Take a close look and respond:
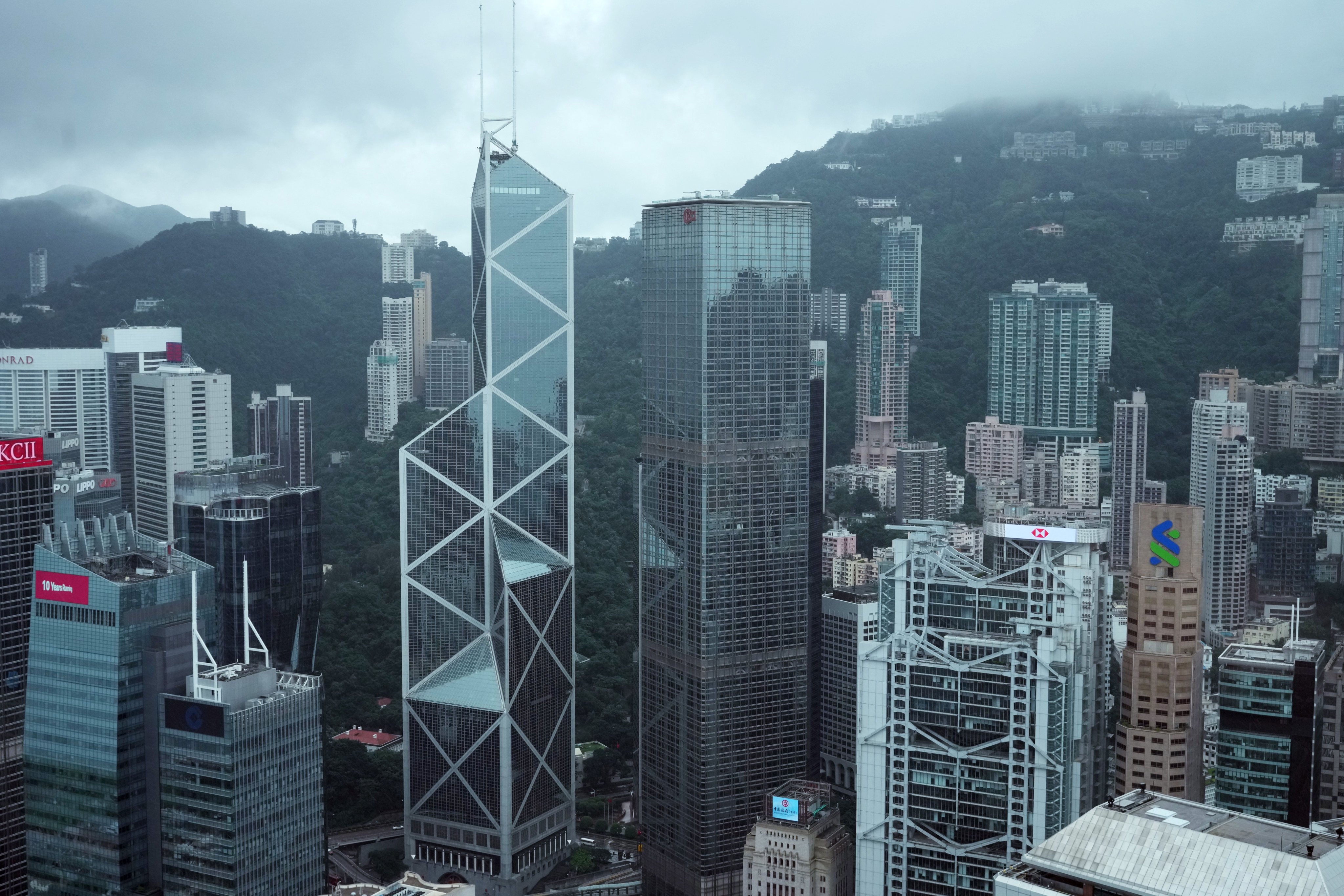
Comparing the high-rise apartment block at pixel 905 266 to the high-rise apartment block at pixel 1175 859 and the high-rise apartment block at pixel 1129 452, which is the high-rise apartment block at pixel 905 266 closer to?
the high-rise apartment block at pixel 1129 452

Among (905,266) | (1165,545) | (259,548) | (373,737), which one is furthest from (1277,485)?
(259,548)

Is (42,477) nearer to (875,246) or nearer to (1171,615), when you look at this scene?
(1171,615)

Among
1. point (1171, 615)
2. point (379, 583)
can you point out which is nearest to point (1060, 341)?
point (379, 583)

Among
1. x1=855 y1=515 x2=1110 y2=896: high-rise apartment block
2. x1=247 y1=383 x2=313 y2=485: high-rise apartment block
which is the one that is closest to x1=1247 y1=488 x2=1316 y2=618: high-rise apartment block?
x1=855 y1=515 x2=1110 y2=896: high-rise apartment block

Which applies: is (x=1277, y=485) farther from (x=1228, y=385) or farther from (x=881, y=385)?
(x=881, y=385)

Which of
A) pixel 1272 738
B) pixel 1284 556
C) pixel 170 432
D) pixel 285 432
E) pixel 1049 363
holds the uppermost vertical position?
pixel 1049 363

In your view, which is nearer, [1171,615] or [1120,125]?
[1171,615]

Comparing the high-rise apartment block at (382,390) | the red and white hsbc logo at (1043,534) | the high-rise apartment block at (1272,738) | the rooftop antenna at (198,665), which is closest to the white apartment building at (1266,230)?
the high-rise apartment block at (1272,738)
